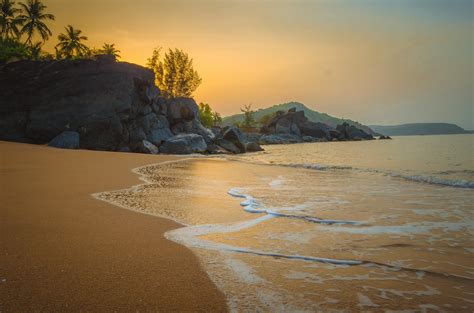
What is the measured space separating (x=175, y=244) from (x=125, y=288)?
1112mm

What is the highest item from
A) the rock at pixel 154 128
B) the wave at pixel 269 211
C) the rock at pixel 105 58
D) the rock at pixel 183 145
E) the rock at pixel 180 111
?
the rock at pixel 105 58

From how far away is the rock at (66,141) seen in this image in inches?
874

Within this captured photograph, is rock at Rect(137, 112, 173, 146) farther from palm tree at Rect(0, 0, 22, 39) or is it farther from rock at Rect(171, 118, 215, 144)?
palm tree at Rect(0, 0, 22, 39)

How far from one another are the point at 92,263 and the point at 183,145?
957 inches

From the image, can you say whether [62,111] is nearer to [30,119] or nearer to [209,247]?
[30,119]

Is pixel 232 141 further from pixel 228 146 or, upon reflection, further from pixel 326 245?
pixel 326 245

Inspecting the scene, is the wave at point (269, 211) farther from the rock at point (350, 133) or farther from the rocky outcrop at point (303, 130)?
the rock at point (350, 133)

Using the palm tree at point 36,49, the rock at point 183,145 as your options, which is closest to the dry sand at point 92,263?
the rock at point 183,145

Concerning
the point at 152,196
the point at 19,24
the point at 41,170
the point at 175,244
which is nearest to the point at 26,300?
the point at 175,244

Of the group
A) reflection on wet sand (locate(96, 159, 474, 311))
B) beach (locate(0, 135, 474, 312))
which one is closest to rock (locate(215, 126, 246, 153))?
reflection on wet sand (locate(96, 159, 474, 311))

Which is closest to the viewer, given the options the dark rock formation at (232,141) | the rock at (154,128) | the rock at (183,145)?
the rock at (183,145)

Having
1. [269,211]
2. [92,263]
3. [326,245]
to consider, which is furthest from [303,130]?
[92,263]

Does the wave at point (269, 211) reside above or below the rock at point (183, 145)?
below

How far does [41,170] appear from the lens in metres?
8.61
